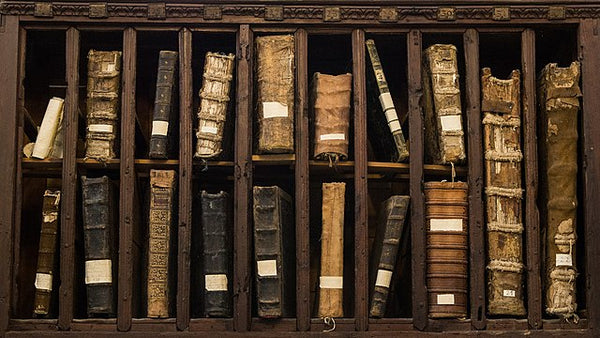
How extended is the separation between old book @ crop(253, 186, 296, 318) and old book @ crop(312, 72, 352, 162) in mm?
320

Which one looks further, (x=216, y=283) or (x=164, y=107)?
(x=164, y=107)

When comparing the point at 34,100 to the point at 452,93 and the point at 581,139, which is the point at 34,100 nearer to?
the point at 452,93

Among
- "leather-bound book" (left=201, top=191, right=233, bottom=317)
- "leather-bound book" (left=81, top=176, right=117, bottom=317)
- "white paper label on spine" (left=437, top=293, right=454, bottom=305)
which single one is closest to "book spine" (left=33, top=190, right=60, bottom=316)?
"leather-bound book" (left=81, top=176, right=117, bottom=317)

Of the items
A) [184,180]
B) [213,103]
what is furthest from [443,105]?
[184,180]

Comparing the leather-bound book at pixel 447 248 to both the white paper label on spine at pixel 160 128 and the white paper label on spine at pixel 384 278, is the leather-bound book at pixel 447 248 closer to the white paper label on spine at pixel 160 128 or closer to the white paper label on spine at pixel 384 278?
the white paper label on spine at pixel 384 278

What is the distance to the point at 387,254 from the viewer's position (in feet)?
15.0

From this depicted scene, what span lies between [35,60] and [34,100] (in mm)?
221

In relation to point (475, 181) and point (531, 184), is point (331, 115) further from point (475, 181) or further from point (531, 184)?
point (531, 184)

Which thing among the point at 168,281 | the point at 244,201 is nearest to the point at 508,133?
the point at 244,201

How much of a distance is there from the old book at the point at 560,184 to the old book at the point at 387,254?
0.69 m

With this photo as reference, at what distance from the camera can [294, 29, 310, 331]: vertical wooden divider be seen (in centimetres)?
449

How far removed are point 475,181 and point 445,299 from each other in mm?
581

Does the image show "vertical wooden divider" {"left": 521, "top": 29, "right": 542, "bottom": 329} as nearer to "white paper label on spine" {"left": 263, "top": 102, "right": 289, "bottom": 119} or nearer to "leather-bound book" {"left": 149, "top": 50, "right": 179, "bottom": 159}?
"white paper label on spine" {"left": 263, "top": 102, "right": 289, "bottom": 119}

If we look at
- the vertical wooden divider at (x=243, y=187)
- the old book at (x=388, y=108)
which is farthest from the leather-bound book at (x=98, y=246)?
the old book at (x=388, y=108)
